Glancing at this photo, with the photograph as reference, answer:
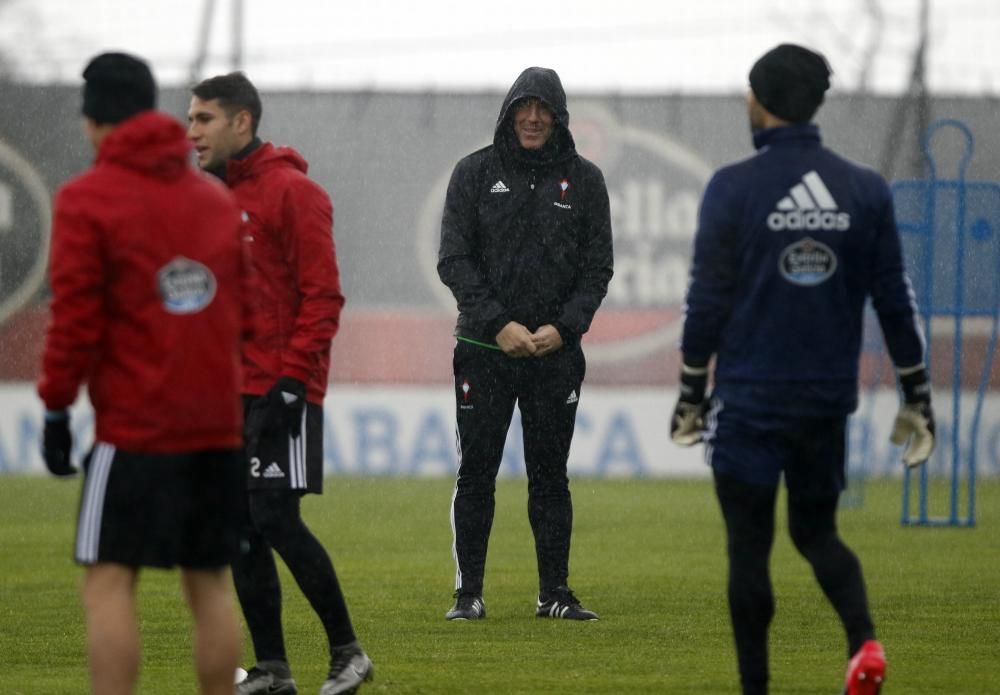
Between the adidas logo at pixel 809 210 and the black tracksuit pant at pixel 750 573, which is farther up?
the adidas logo at pixel 809 210

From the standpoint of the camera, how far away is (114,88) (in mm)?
4719

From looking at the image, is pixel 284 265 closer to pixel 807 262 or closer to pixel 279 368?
pixel 279 368

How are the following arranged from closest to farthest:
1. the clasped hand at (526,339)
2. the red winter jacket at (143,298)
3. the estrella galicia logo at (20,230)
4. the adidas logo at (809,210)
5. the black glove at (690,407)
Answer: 1. the red winter jacket at (143,298)
2. the adidas logo at (809,210)
3. the black glove at (690,407)
4. the clasped hand at (526,339)
5. the estrella galicia logo at (20,230)

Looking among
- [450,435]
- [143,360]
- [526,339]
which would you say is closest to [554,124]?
[526,339]

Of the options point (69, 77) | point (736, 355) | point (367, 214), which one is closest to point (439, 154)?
point (367, 214)

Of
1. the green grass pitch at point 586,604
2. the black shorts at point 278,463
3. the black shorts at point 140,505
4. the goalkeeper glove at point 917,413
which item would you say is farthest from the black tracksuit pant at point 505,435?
the black shorts at point 140,505

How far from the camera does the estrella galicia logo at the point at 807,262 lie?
531 centimetres

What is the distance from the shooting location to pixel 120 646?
4.54 metres

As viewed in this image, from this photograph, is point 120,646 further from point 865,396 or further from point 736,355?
point 865,396

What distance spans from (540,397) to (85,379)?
3669 millimetres

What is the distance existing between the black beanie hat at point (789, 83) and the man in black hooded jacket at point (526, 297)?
2587 mm

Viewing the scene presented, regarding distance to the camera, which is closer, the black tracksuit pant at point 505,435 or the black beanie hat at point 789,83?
the black beanie hat at point 789,83

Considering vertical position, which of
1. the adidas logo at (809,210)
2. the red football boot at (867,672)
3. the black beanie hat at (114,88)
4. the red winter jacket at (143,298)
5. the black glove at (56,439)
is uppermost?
the black beanie hat at (114,88)

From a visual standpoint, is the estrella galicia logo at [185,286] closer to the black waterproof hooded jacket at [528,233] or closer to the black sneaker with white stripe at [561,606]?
the black waterproof hooded jacket at [528,233]
